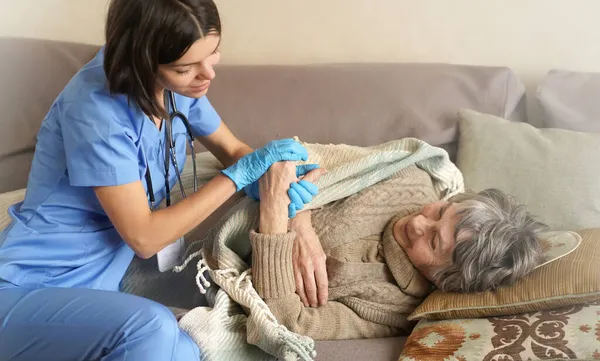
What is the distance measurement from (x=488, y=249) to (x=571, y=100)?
0.75 metres

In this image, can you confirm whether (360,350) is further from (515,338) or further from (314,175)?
(314,175)

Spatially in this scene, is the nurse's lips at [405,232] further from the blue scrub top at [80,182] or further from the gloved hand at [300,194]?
the blue scrub top at [80,182]

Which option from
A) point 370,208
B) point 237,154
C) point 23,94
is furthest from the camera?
point 23,94

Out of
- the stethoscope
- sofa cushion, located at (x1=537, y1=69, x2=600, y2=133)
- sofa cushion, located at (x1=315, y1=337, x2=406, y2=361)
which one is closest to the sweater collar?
sofa cushion, located at (x1=315, y1=337, x2=406, y2=361)

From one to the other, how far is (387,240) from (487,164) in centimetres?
44

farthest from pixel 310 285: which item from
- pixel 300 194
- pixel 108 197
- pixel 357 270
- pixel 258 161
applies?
pixel 108 197

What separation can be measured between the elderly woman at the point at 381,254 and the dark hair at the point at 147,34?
430 millimetres

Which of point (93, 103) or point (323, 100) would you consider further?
point (323, 100)

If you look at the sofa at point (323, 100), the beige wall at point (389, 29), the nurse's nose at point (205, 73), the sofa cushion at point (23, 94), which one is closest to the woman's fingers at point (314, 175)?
the sofa at point (323, 100)

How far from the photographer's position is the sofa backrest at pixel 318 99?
2.04 metres

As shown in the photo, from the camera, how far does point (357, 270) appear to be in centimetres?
163

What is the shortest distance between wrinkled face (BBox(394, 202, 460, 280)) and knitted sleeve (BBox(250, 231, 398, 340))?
23 cm

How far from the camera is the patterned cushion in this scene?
4.33 ft

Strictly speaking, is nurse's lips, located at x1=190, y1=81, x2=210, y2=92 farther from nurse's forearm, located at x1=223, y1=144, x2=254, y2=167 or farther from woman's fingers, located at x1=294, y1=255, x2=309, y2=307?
woman's fingers, located at x1=294, y1=255, x2=309, y2=307
